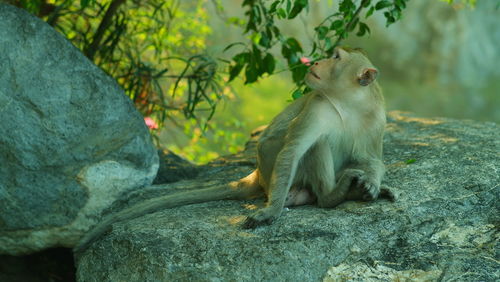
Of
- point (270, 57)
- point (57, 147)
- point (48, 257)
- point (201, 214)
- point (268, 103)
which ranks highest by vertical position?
point (270, 57)

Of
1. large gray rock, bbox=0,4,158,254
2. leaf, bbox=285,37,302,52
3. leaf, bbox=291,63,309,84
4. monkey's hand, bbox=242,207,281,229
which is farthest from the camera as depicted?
leaf, bbox=285,37,302,52

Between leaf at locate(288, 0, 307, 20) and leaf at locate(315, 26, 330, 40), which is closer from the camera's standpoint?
leaf at locate(288, 0, 307, 20)

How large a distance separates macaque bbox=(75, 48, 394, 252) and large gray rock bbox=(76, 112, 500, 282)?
0.26ft

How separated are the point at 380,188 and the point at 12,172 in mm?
2064

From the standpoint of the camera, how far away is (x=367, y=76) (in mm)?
3266

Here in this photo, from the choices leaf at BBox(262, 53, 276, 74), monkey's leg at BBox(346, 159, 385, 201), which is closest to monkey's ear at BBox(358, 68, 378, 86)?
monkey's leg at BBox(346, 159, 385, 201)

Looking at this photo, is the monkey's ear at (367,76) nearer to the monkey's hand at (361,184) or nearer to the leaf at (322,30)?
the monkey's hand at (361,184)

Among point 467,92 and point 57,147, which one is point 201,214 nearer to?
point 57,147

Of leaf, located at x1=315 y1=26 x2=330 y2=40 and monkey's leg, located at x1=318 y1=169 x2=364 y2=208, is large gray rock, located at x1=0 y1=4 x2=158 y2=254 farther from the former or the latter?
leaf, located at x1=315 y1=26 x2=330 y2=40

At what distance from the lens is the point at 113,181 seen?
12.0 ft

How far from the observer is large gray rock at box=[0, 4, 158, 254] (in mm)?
3398

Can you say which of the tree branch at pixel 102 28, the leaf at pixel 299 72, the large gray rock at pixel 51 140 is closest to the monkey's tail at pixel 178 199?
the large gray rock at pixel 51 140

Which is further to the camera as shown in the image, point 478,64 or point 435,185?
point 478,64

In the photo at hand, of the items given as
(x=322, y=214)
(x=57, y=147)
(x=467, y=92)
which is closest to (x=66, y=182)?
(x=57, y=147)
